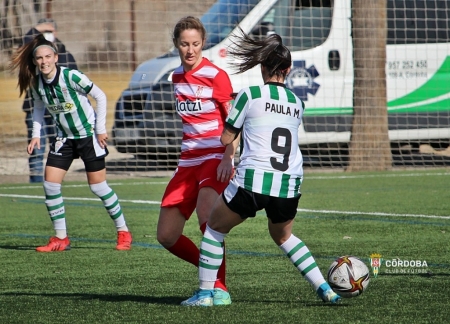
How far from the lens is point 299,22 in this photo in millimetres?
15062

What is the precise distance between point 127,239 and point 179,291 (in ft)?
7.10

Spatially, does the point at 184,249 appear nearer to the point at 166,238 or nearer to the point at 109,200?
the point at 166,238

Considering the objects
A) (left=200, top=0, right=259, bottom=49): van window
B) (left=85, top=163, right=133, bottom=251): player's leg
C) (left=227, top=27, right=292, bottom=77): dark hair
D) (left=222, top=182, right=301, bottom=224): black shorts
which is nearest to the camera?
(left=222, top=182, right=301, bottom=224): black shorts

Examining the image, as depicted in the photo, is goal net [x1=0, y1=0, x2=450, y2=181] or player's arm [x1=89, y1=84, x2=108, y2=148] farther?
goal net [x1=0, y1=0, x2=450, y2=181]

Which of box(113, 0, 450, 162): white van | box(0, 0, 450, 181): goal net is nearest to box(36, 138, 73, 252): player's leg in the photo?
box(0, 0, 450, 181): goal net

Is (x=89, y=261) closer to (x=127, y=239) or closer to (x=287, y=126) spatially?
(x=127, y=239)

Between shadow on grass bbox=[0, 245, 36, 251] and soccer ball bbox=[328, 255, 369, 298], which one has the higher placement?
soccer ball bbox=[328, 255, 369, 298]

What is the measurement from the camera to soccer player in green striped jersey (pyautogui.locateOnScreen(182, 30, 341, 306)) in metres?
5.22

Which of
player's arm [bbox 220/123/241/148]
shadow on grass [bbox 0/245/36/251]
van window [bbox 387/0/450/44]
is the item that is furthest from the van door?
player's arm [bbox 220/123/241/148]

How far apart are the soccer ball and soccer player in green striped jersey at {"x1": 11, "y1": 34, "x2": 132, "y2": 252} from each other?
9.42 feet

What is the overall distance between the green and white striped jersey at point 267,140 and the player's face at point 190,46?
2.49ft

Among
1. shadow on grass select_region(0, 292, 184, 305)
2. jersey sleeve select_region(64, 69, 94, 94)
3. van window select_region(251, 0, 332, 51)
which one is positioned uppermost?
van window select_region(251, 0, 332, 51)

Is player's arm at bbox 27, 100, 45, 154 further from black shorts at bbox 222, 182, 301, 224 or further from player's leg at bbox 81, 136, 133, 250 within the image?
black shorts at bbox 222, 182, 301, 224

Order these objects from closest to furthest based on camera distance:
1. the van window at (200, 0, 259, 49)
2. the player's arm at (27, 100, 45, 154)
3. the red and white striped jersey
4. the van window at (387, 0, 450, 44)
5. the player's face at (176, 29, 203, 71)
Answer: the player's face at (176, 29, 203, 71) → the red and white striped jersey → the player's arm at (27, 100, 45, 154) → the van window at (200, 0, 259, 49) → the van window at (387, 0, 450, 44)
